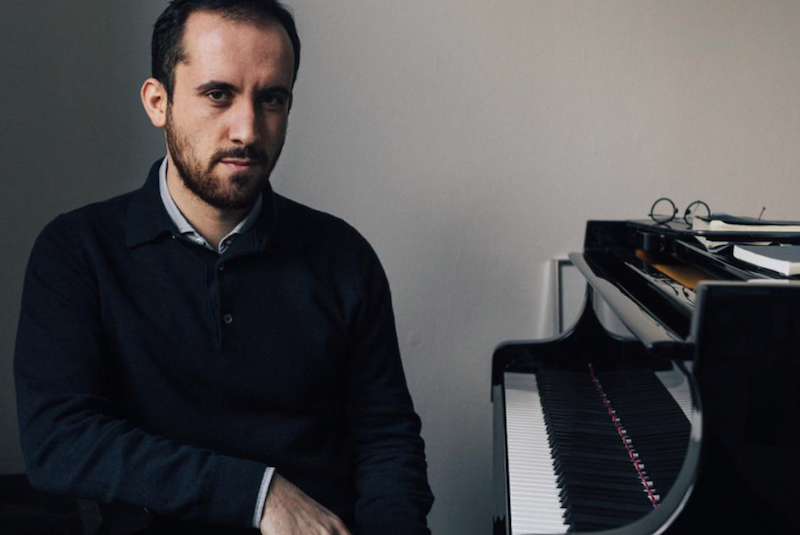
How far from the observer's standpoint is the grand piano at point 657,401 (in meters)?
0.77

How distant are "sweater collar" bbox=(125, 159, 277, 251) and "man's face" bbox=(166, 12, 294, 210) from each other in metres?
0.06

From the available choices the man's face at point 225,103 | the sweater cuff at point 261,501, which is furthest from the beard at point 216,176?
the sweater cuff at point 261,501

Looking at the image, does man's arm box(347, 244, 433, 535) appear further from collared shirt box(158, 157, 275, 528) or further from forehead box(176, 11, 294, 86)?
forehead box(176, 11, 294, 86)

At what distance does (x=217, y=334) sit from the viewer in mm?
1305

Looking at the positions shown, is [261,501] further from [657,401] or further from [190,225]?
[657,401]

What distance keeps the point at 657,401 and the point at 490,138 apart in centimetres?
107

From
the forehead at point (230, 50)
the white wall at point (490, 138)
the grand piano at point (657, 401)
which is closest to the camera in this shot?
the grand piano at point (657, 401)

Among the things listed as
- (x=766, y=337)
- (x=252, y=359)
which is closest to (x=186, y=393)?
(x=252, y=359)

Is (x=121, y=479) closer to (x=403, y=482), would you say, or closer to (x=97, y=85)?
(x=403, y=482)

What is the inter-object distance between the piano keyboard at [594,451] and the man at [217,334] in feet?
0.75

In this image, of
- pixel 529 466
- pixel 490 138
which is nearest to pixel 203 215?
pixel 529 466

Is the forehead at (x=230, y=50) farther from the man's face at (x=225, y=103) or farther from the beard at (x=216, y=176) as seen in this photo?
the beard at (x=216, y=176)

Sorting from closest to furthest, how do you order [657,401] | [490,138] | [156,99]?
[657,401], [156,99], [490,138]

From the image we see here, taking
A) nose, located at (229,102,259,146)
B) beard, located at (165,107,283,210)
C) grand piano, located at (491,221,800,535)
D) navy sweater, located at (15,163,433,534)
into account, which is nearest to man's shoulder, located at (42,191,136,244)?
navy sweater, located at (15,163,433,534)
